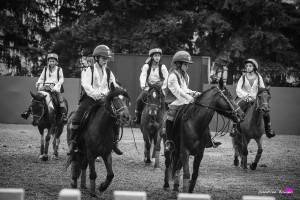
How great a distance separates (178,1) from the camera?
96.9 ft

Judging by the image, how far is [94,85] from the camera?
10023 millimetres

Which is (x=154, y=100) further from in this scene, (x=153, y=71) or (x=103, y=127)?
(x=103, y=127)

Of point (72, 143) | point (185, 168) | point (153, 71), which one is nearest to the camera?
point (185, 168)

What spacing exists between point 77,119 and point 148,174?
129 inches

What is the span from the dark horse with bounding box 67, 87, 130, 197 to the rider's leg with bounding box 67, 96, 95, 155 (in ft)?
0.38

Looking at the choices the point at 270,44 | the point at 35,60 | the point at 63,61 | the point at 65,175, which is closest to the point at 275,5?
the point at 270,44

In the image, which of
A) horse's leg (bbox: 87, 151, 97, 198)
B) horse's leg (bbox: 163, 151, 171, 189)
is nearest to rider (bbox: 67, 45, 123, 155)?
horse's leg (bbox: 87, 151, 97, 198)

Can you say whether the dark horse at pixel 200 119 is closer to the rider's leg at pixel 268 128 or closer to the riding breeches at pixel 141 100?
the riding breeches at pixel 141 100

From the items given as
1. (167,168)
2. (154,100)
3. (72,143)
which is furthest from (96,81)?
(154,100)

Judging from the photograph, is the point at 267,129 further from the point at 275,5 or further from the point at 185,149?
the point at 275,5

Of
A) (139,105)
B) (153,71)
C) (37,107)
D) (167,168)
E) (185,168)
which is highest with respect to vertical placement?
(153,71)

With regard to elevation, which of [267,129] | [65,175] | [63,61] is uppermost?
[63,61]

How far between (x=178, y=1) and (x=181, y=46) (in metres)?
2.77

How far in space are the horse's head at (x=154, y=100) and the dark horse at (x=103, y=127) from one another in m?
3.92
